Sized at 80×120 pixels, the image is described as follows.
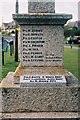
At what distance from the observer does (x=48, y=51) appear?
23.2 ft

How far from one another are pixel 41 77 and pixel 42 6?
1398 mm

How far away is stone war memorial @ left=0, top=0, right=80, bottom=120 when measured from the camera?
6555 mm

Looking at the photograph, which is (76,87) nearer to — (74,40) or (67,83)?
(67,83)

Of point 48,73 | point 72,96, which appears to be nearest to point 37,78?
point 48,73

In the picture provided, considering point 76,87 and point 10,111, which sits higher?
point 76,87

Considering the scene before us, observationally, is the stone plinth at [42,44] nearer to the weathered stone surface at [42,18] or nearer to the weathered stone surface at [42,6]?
the weathered stone surface at [42,18]

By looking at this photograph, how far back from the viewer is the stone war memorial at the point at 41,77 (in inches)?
258

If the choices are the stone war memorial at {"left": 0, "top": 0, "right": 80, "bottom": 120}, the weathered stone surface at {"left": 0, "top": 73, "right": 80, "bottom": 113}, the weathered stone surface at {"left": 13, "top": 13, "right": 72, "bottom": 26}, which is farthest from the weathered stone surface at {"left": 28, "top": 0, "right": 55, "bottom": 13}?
the weathered stone surface at {"left": 0, "top": 73, "right": 80, "bottom": 113}

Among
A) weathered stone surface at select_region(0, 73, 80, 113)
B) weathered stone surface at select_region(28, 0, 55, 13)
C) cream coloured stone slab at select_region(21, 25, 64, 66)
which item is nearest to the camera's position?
weathered stone surface at select_region(0, 73, 80, 113)

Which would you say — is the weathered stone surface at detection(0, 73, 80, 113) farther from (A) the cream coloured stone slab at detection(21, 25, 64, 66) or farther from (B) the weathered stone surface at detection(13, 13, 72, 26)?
(B) the weathered stone surface at detection(13, 13, 72, 26)

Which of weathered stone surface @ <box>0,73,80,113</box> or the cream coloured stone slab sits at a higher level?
the cream coloured stone slab

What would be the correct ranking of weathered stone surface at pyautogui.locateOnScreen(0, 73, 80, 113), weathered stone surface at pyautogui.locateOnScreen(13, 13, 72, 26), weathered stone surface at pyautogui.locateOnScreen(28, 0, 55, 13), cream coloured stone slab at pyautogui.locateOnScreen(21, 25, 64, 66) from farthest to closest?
1. weathered stone surface at pyautogui.locateOnScreen(28, 0, 55, 13)
2. cream coloured stone slab at pyautogui.locateOnScreen(21, 25, 64, 66)
3. weathered stone surface at pyautogui.locateOnScreen(13, 13, 72, 26)
4. weathered stone surface at pyautogui.locateOnScreen(0, 73, 80, 113)

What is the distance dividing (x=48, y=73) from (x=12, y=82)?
0.70 m

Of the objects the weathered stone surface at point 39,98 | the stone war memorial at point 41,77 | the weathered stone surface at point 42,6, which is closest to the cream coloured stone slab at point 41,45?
the stone war memorial at point 41,77
